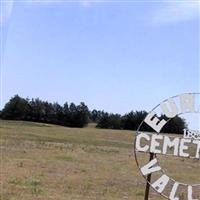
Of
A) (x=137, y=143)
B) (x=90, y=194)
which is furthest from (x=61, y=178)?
(x=137, y=143)

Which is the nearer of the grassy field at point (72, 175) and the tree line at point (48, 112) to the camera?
the grassy field at point (72, 175)

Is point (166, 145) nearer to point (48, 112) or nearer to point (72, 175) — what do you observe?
point (72, 175)

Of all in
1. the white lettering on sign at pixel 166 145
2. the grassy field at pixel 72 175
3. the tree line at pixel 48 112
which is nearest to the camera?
the white lettering on sign at pixel 166 145

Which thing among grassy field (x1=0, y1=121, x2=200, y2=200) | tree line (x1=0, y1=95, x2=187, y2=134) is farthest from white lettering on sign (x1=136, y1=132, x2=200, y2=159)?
tree line (x1=0, y1=95, x2=187, y2=134)

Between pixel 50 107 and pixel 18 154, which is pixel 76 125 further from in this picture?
pixel 18 154

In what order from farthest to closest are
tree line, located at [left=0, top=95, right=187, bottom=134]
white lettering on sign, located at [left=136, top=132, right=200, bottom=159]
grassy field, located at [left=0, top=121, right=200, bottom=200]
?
tree line, located at [left=0, top=95, right=187, bottom=134], grassy field, located at [left=0, top=121, right=200, bottom=200], white lettering on sign, located at [left=136, top=132, right=200, bottom=159]

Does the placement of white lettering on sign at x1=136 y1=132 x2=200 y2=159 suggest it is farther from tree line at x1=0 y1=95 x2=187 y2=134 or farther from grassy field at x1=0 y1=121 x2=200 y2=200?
tree line at x1=0 y1=95 x2=187 y2=134

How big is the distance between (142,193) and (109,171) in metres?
4.18

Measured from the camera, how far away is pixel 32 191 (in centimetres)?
1096

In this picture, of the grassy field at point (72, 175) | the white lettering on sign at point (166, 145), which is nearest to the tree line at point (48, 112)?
the grassy field at point (72, 175)

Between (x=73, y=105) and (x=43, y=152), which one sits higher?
(x=73, y=105)

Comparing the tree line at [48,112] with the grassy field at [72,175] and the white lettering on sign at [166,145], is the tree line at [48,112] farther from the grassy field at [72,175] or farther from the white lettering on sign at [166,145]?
the white lettering on sign at [166,145]

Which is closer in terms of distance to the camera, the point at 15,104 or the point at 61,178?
the point at 61,178

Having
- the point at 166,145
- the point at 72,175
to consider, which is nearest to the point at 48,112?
the point at 72,175
